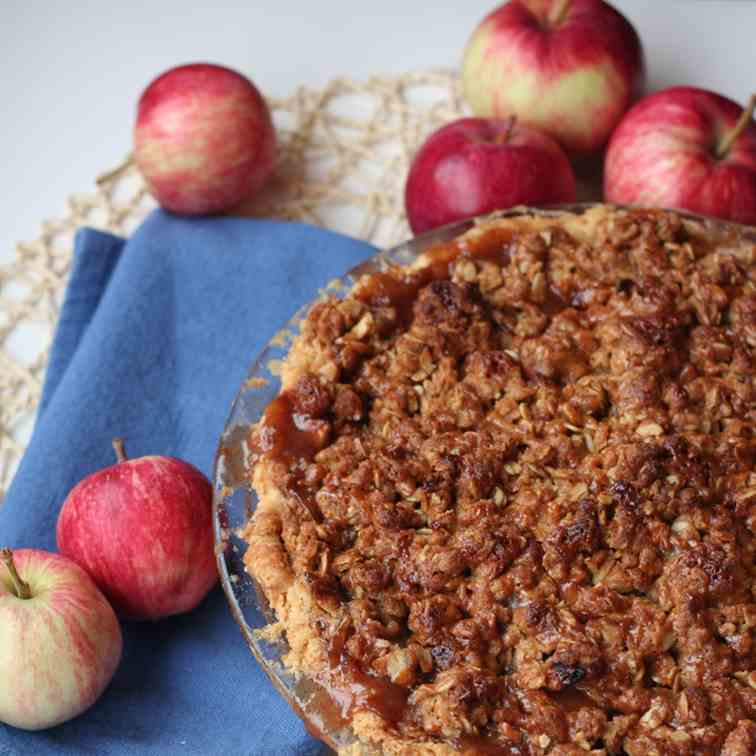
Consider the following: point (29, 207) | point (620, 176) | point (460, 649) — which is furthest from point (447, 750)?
point (29, 207)

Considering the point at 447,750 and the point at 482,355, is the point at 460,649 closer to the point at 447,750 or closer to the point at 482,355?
the point at 447,750

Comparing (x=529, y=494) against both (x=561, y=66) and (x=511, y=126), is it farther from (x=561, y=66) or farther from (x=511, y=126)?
(x=561, y=66)

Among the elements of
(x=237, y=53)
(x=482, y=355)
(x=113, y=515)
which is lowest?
(x=113, y=515)

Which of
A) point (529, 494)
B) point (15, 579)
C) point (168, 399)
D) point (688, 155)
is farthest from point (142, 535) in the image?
point (688, 155)

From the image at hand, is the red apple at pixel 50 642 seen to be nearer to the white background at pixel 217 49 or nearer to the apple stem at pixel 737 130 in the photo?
the white background at pixel 217 49

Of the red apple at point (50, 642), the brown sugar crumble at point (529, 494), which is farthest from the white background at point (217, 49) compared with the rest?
the red apple at point (50, 642)
